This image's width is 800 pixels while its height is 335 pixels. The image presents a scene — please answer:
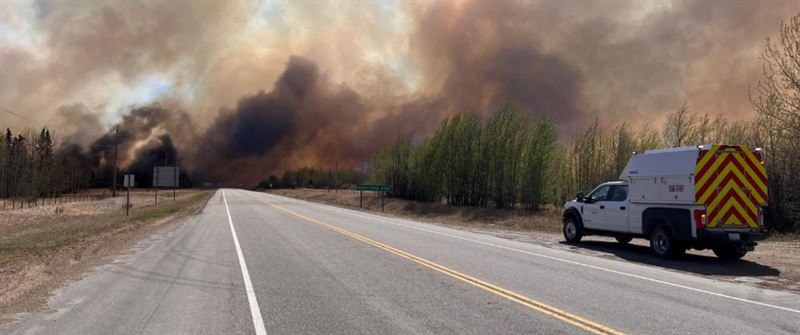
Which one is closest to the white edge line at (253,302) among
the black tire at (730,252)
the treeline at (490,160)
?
the black tire at (730,252)

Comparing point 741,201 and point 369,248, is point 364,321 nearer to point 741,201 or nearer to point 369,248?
point 369,248

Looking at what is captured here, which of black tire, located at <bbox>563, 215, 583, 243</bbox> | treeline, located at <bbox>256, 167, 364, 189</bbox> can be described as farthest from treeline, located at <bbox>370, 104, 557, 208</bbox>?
treeline, located at <bbox>256, 167, 364, 189</bbox>

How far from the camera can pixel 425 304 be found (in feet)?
25.0

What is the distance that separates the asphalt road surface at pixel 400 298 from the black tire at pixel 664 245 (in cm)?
175

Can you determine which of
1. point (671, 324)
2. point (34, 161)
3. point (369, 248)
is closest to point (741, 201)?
point (671, 324)

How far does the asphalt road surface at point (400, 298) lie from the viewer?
6523 millimetres

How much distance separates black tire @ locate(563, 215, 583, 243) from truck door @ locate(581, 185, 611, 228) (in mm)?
407

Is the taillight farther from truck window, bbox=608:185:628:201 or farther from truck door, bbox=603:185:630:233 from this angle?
truck window, bbox=608:185:628:201

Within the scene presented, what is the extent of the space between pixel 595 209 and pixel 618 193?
3.35 ft

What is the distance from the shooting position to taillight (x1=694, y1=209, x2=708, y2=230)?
13.4 meters

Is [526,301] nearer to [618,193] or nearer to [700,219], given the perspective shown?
[700,219]

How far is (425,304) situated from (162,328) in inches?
138

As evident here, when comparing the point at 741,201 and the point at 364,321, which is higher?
the point at 741,201

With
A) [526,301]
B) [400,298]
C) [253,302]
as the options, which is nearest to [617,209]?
[526,301]
